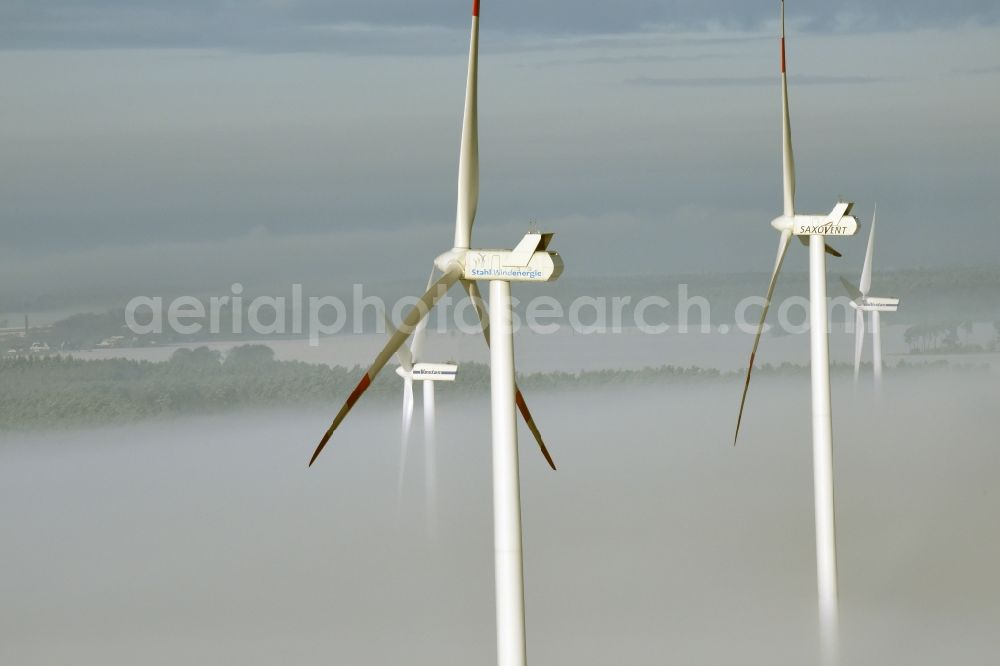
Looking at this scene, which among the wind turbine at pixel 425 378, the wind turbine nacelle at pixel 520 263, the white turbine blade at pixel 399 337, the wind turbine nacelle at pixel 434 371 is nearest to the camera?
the white turbine blade at pixel 399 337

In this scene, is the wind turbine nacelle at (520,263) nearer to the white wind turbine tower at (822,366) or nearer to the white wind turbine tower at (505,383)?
the white wind turbine tower at (505,383)

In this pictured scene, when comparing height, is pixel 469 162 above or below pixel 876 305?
below

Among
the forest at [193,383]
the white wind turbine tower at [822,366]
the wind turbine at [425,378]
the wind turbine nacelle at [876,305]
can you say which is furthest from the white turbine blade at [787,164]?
the forest at [193,383]

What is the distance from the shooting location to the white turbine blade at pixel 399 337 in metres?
14.9

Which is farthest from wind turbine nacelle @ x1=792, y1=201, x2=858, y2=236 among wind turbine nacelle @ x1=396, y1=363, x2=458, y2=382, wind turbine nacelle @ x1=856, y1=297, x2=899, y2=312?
wind turbine nacelle @ x1=856, y1=297, x2=899, y2=312

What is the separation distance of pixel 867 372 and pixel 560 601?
88872 mm

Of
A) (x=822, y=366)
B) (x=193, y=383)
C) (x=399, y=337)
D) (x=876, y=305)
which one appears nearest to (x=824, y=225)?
(x=822, y=366)

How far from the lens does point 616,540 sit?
34688 mm

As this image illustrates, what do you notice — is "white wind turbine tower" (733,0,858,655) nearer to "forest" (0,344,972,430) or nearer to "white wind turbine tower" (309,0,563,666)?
"white wind turbine tower" (309,0,563,666)

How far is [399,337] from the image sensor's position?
15164 mm

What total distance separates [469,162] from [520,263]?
1576 mm

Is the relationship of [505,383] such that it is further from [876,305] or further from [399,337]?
[876,305]

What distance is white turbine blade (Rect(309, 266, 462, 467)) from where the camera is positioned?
1488 cm

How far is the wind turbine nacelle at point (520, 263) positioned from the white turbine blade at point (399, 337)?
23 cm
